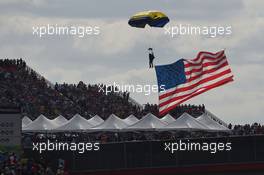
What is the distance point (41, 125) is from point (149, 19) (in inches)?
513

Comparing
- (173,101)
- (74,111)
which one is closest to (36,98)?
(74,111)

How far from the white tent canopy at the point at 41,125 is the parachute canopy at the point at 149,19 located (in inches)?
472

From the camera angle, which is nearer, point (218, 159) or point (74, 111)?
point (218, 159)

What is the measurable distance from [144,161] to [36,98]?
21.8m

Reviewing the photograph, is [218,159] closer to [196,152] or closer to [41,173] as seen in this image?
[196,152]

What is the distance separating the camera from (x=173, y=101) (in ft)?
148

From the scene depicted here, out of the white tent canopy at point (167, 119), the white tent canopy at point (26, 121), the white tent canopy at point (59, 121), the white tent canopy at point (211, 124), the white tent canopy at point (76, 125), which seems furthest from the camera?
the white tent canopy at point (167, 119)

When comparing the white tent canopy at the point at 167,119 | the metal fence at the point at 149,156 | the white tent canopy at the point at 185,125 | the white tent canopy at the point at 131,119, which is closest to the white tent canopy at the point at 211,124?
the white tent canopy at the point at 185,125

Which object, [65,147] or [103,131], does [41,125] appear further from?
[65,147]

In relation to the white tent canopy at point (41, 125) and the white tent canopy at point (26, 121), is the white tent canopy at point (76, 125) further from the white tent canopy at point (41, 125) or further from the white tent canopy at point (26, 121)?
the white tent canopy at point (26, 121)

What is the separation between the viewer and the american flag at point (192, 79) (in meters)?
44.3

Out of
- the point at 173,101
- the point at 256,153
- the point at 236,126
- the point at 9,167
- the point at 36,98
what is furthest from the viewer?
the point at 36,98

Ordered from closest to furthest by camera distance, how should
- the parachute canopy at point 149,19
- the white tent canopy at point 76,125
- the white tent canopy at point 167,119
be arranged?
1. the white tent canopy at point 76,125
2. the white tent canopy at point 167,119
3. the parachute canopy at point 149,19

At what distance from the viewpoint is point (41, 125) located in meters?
54.1
